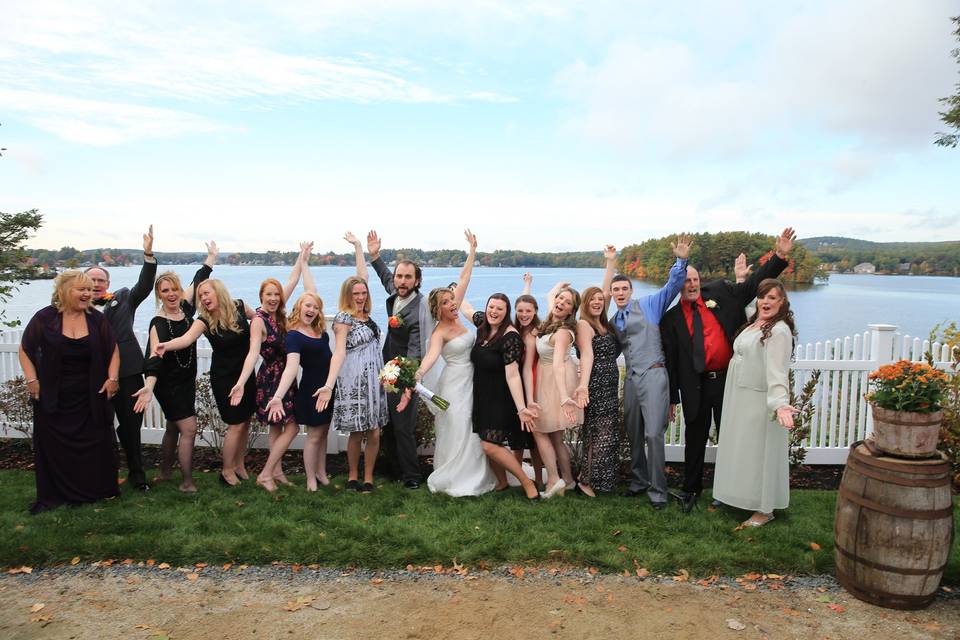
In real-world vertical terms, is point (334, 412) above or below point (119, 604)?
above

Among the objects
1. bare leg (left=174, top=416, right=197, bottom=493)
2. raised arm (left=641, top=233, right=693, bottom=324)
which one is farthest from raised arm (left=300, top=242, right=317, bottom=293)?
raised arm (left=641, top=233, right=693, bottom=324)

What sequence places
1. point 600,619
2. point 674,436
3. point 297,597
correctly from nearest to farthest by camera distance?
point 600,619 → point 297,597 → point 674,436

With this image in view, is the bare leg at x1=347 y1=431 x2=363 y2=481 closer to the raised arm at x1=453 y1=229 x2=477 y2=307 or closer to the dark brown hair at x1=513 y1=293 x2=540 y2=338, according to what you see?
→ the raised arm at x1=453 y1=229 x2=477 y2=307

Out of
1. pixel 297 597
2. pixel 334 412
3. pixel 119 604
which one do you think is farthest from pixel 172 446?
pixel 297 597

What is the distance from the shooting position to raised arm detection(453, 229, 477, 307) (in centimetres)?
638

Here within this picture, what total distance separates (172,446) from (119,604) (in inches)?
95.9

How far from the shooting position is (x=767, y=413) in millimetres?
5289

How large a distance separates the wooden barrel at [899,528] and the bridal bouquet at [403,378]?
348cm

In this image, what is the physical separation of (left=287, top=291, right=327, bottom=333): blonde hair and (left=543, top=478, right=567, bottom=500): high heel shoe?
107 inches

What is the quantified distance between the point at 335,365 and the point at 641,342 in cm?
291

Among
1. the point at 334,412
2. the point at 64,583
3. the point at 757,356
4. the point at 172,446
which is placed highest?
the point at 757,356

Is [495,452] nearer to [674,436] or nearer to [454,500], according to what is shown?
[454,500]

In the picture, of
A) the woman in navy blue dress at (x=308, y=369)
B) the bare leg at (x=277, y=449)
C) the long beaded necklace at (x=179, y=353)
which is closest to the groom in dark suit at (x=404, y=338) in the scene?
the woman in navy blue dress at (x=308, y=369)

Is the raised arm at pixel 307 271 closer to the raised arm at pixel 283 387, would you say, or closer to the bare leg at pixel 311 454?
the raised arm at pixel 283 387
